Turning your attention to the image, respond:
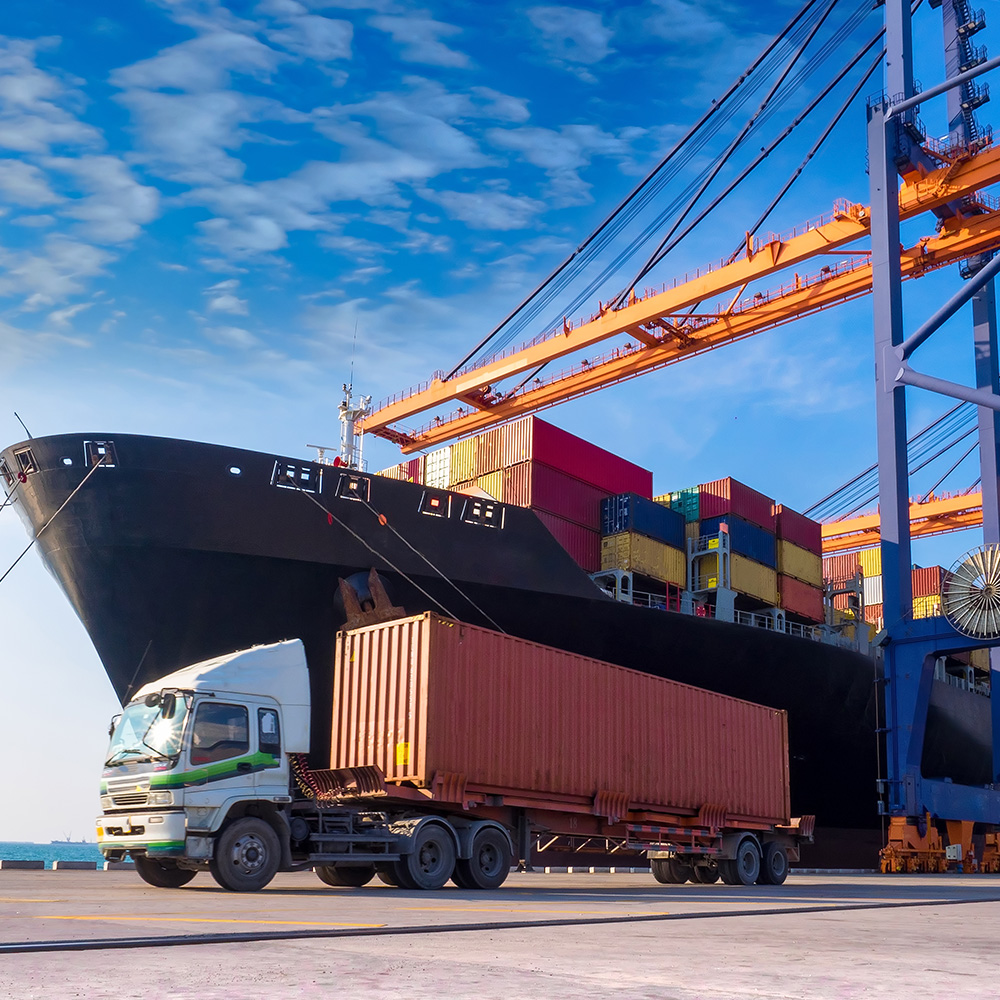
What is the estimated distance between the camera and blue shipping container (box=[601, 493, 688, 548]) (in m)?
25.2

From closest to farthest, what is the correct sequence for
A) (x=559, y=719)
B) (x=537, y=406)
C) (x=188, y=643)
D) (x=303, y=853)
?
(x=303, y=853)
(x=559, y=719)
(x=188, y=643)
(x=537, y=406)

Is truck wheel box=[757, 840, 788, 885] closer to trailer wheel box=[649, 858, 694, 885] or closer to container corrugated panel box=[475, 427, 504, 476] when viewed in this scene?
trailer wheel box=[649, 858, 694, 885]

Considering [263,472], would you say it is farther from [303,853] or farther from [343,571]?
[303,853]

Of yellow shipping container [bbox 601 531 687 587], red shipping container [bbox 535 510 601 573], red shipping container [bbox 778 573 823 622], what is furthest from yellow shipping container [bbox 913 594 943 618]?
red shipping container [bbox 535 510 601 573]

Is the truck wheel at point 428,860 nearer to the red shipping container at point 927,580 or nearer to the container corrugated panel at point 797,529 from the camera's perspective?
the container corrugated panel at point 797,529

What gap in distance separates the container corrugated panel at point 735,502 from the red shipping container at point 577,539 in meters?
3.55

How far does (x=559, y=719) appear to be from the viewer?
15.7 metres

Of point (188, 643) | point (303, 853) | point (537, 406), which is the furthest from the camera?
point (537, 406)

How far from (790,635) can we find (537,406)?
949 centimetres

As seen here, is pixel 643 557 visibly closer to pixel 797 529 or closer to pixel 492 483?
pixel 492 483

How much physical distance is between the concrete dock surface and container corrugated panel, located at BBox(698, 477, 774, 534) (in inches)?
657

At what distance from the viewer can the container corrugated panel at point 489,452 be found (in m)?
24.9

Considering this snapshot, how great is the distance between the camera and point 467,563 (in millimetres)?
21516

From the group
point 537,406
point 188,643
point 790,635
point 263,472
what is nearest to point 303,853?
point 188,643
